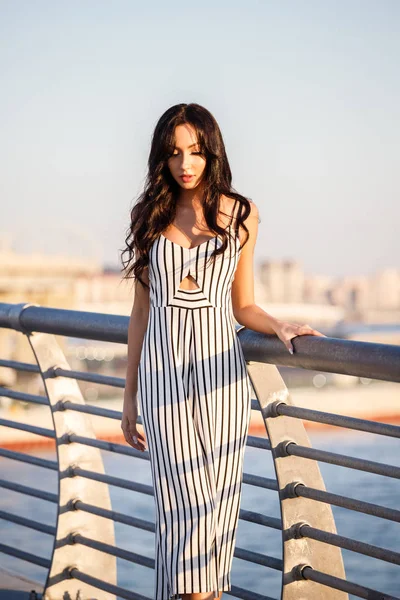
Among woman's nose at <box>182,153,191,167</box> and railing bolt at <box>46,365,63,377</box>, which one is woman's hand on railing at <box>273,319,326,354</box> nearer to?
woman's nose at <box>182,153,191,167</box>

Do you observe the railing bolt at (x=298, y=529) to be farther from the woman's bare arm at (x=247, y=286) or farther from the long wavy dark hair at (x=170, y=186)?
the long wavy dark hair at (x=170, y=186)

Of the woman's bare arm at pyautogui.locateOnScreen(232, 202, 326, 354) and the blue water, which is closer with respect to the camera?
the woman's bare arm at pyautogui.locateOnScreen(232, 202, 326, 354)

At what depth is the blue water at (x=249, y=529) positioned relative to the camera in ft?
49.3

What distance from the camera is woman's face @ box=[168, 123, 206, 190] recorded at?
94.0 inches

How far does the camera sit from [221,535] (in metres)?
2.30

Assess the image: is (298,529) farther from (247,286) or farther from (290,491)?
(247,286)

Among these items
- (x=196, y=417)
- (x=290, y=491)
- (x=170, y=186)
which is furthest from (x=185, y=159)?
(x=290, y=491)

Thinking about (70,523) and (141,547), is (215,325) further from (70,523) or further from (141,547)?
(141,547)

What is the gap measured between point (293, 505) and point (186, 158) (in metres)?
0.90

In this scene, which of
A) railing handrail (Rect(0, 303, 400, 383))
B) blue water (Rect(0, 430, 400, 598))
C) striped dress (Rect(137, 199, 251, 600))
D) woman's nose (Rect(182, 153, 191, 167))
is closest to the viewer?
railing handrail (Rect(0, 303, 400, 383))

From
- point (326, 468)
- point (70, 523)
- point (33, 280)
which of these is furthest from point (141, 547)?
point (33, 280)

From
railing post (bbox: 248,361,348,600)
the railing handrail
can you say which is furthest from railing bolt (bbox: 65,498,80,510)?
railing post (bbox: 248,361,348,600)

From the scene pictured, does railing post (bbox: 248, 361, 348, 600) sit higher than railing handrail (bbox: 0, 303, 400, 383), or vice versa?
railing handrail (bbox: 0, 303, 400, 383)

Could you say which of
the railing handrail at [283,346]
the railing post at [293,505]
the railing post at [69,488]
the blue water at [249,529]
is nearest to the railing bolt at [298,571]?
the railing post at [293,505]
